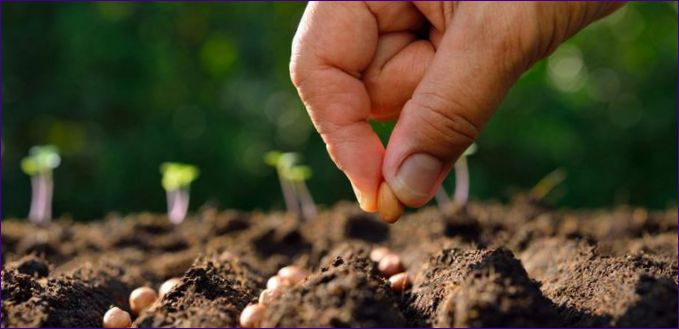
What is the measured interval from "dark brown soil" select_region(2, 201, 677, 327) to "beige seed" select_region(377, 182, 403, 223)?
120mm

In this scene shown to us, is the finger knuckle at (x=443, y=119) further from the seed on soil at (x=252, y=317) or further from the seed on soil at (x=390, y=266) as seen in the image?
the seed on soil at (x=390, y=266)

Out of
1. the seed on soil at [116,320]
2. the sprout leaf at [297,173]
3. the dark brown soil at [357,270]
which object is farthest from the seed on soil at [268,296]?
the sprout leaf at [297,173]

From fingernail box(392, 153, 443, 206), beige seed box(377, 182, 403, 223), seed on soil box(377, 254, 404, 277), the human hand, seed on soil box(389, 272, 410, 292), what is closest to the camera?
the human hand

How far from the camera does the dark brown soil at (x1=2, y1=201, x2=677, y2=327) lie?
126 centimetres

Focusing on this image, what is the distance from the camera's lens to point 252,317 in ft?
4.45

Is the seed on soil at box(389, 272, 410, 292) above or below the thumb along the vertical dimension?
below

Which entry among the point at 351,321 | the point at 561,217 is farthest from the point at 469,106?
the point at 561,217

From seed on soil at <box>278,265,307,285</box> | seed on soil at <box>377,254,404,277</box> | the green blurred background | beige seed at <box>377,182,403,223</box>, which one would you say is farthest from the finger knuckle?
the green blurred background

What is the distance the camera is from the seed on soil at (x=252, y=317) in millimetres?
1355

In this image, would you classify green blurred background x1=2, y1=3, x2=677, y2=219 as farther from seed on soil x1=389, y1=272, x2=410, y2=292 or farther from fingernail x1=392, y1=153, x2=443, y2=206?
fingernail x1=392, y1=153, x2=443, y2=206

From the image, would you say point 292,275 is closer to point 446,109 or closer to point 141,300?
point 141,300

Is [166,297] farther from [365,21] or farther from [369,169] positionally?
[365,21]

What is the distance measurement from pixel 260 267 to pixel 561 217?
4.35 feet

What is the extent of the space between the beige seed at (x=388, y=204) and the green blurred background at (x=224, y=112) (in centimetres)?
429
